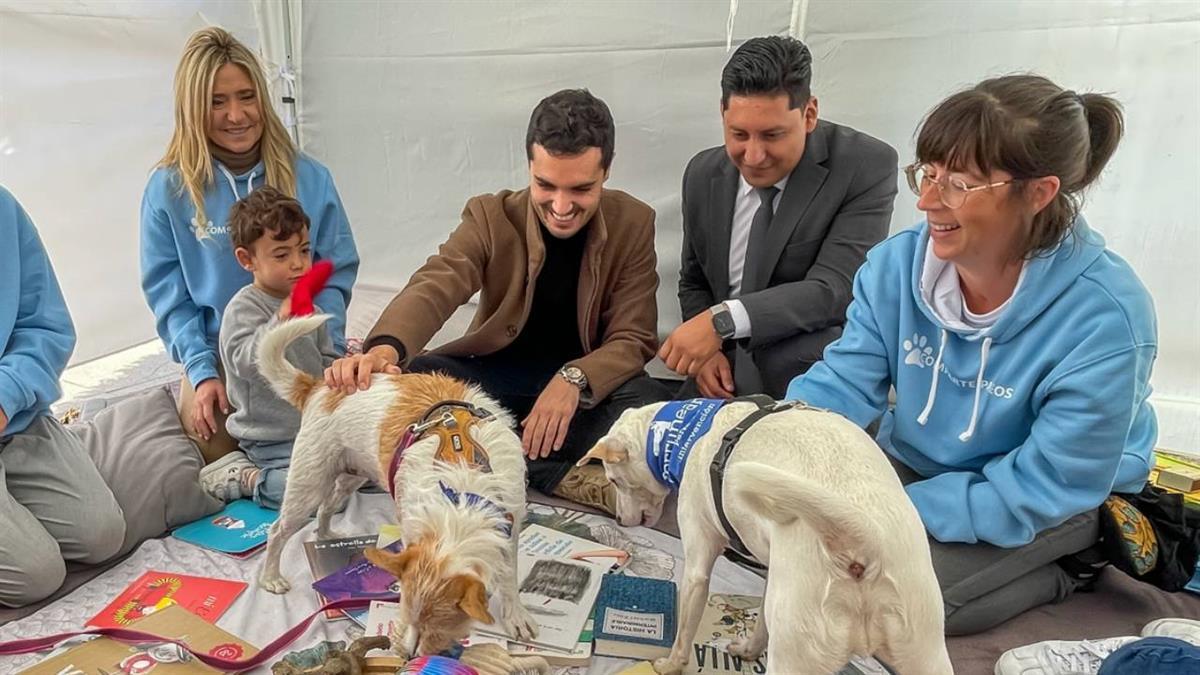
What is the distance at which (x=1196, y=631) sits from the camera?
1.91 m

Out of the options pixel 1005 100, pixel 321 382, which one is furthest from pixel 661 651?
pixel 1005 100

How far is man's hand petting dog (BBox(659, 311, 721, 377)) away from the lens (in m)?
2.32

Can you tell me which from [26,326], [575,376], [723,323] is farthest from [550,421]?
[26,326]

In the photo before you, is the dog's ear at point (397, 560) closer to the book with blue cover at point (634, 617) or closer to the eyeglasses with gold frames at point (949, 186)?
the book with blue cover at point (634, 617)

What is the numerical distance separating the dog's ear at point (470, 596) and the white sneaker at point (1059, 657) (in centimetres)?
120

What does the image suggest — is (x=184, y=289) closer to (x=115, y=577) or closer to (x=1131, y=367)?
(x=115, y=577)

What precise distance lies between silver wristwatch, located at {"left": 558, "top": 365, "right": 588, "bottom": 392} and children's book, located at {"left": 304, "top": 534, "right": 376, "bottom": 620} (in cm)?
73

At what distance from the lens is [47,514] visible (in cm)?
215

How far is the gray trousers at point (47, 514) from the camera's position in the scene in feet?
6.63

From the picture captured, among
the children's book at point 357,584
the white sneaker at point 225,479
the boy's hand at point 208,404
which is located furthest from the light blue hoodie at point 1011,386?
the boy's hand at point 208,404

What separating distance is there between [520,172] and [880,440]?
2.23 metres

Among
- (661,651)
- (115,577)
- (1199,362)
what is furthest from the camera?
(1199,362)

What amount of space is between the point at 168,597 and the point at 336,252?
1.27 metres

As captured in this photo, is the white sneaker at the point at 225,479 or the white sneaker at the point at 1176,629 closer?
the white sneaker at the point at 1176,629
